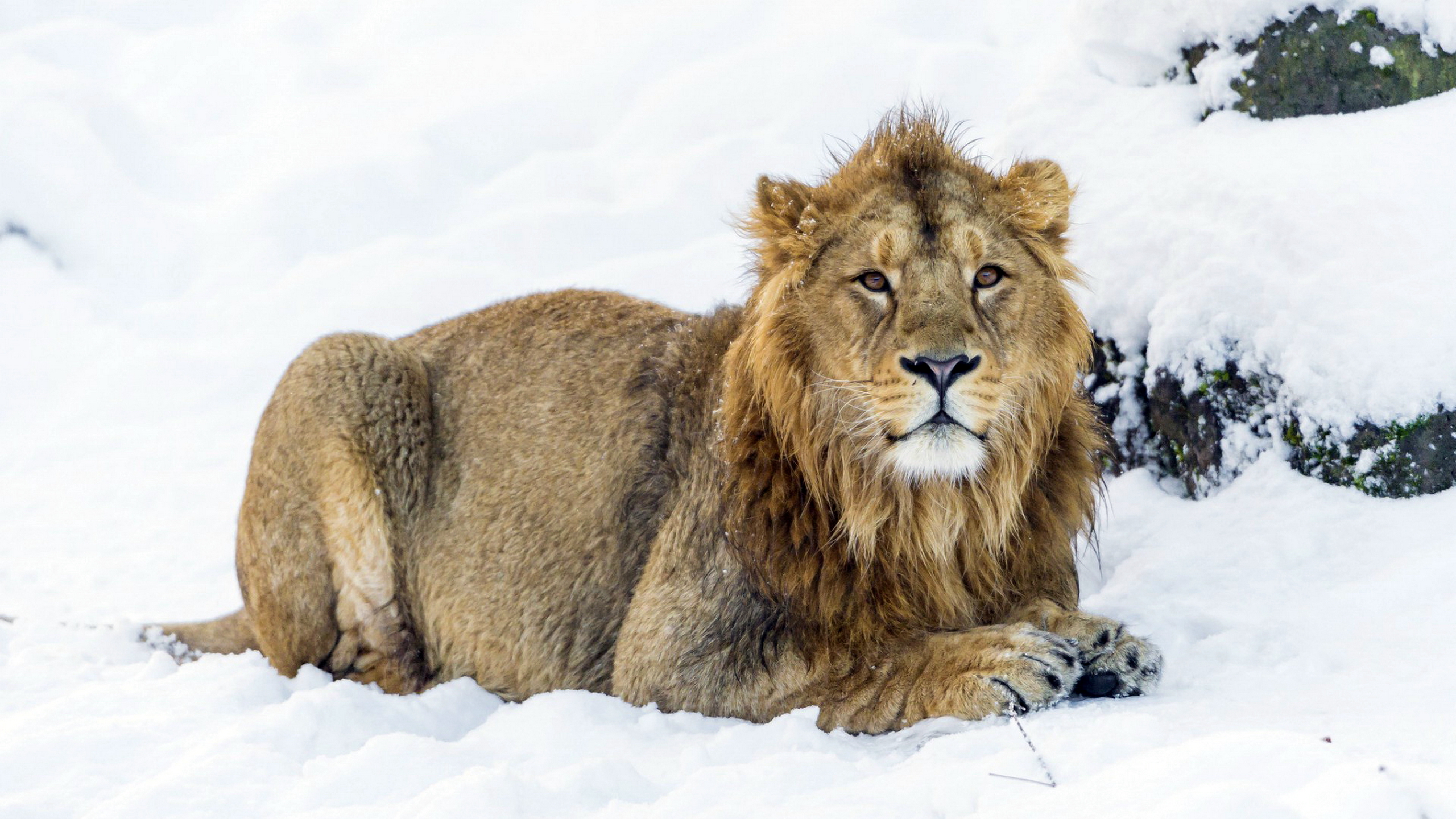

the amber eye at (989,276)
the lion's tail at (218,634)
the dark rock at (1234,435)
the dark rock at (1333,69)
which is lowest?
the lion's tail at (218,634)

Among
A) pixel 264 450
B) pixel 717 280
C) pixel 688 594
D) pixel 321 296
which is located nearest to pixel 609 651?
pixel 688 594

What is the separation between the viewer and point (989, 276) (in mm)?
4410

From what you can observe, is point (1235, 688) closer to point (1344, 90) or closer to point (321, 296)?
point (1344, 90)

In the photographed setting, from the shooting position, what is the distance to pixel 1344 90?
19.8 ft

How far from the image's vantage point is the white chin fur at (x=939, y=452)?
13.7 ft

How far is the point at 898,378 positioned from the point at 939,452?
11.3 inches

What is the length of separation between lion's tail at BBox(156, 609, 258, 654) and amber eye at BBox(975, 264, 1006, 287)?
12.7 feet

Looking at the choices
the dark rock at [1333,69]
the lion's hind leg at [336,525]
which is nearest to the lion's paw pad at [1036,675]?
the lion's hind leg at [336,525]

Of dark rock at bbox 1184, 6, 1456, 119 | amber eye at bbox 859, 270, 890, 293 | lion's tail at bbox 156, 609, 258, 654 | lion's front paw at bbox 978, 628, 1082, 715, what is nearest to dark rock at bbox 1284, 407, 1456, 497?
lion's front paw at bbox 978, 628, 1082, 715

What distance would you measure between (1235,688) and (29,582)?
7044 mm

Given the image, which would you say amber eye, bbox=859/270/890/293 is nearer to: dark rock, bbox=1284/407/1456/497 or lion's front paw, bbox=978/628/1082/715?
lion's front paw, bbox=978/628/1082/715

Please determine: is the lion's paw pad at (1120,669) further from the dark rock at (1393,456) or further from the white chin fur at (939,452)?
the dark rock at (1393,456)

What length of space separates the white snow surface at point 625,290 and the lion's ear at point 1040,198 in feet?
4.25

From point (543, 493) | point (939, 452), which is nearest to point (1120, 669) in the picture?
point (939, 452)
